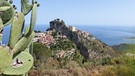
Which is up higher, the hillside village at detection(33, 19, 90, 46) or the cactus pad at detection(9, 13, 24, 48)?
the cactus pad at detection(9, 13, 24, 48)

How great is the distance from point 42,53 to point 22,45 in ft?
77.7

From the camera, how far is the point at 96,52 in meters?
35.7

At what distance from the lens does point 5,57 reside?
214 cm

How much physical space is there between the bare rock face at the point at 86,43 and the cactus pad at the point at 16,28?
3005 centimetres

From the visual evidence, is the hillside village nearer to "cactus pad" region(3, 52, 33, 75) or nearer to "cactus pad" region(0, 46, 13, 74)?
"cactus pad" region(3, 52, 33, 75)

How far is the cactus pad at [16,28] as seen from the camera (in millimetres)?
2303

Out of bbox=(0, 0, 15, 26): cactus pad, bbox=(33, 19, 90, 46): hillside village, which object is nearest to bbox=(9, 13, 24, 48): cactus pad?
bbox=(0, 0, 15, 26): cactus pad

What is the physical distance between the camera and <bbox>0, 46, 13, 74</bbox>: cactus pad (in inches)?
83.2

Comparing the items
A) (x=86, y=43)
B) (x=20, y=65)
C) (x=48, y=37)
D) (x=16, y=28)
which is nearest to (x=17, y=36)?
(x=16, y=28)

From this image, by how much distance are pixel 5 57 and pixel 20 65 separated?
0.95 ft

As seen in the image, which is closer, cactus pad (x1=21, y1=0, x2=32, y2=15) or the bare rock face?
cactus pad (x1=21, y1=0, x2=32, y2=15)

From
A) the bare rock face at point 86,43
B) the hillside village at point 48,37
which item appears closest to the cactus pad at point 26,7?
the bare rock face at point 86,43

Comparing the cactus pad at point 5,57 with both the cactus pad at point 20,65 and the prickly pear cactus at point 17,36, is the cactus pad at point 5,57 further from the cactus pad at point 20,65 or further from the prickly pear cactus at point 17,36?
the cactus pad at point 20,65

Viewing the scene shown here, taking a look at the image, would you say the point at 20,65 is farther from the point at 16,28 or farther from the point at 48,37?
the point at 48,37
